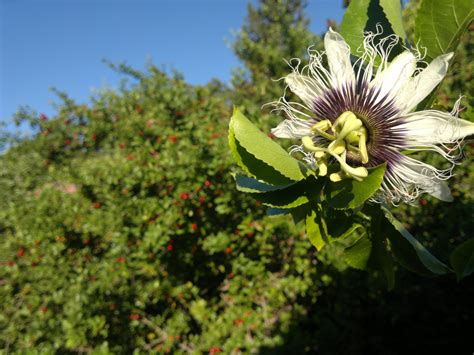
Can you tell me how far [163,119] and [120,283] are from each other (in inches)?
47.8

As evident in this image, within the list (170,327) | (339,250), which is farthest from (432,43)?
(170,327)

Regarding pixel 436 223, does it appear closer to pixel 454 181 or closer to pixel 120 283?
pixel 454 181

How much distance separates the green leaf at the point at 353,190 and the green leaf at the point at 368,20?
10.2 inches

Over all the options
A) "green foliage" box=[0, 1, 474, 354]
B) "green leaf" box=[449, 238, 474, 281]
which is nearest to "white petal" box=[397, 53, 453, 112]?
"green leaf" box=[449, 238, 474, 281]

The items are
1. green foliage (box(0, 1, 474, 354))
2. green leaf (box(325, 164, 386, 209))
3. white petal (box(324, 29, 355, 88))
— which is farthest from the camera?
green foliage (box(0, 1, 474, 354))

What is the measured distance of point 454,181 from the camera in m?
2.46

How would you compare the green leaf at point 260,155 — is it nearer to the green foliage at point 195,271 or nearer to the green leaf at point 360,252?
the green leaf at point 360,252

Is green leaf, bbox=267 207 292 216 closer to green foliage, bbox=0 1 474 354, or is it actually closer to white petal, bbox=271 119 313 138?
white petal, bbox=271 119 313 138

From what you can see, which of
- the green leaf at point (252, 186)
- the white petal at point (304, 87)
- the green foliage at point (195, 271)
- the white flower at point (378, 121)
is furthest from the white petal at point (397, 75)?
the green foliage at point (195, 271)

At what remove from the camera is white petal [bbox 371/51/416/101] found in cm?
57

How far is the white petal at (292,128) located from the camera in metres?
0.67

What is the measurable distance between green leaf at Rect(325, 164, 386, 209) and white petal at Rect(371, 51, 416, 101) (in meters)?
0.14

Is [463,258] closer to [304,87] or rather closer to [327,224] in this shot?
[327,224]

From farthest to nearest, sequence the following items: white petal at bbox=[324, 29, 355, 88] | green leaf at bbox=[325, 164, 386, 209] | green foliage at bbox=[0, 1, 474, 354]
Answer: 1. green foliage at bbox=[0, 1, 474, 354]
2. white petal at bbox=[324, 29, 355, 88]
3. green leaf at bbox=[325, 164, 386, 209]
